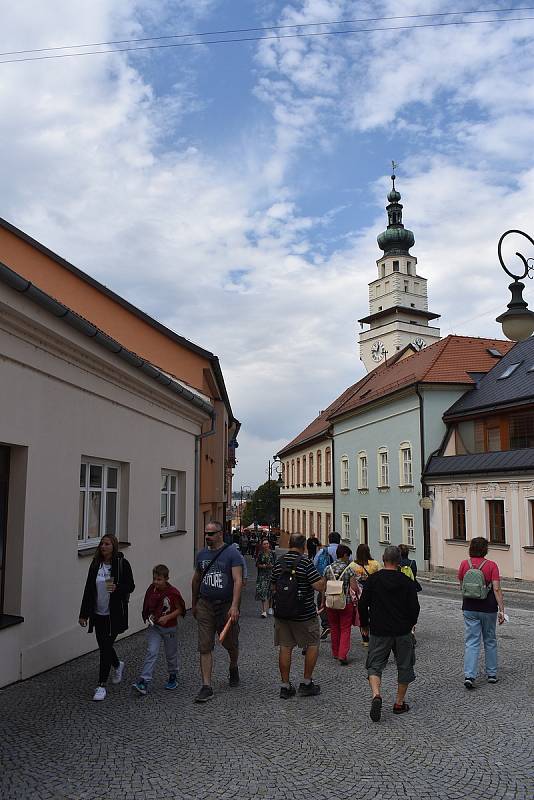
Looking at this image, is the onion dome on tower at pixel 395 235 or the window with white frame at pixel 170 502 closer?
the window with white frame at pixel 170 502

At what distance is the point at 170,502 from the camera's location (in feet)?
45.3

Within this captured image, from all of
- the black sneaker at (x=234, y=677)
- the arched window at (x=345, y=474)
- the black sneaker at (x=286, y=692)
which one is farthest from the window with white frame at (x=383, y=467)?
the black sneaker at (x=286, y=692)

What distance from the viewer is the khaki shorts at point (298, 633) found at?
6676 millimetres

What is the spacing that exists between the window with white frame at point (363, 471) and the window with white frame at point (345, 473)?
7.43ft

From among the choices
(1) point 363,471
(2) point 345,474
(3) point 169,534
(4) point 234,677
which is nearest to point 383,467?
(1) point 363,471

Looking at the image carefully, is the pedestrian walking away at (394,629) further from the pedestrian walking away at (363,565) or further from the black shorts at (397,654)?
the pedestrian walking away at (363,565)

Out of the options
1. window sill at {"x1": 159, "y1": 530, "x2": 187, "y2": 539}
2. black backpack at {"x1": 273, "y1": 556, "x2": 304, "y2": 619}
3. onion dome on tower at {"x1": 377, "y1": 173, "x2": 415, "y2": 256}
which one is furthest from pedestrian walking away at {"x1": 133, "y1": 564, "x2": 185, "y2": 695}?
onion dome on tower at {"x1": 377, "y1": 173, "x2": 415, "y2": 256}

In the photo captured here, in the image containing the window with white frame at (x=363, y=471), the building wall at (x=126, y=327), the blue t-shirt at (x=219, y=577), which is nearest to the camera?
the blue t-shirt at (x=219, y=577)

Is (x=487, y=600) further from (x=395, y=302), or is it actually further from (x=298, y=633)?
(x=395, y=302)

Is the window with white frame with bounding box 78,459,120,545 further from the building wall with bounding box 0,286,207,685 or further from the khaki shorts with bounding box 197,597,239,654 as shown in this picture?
the khaki shorts with bounding box 197,597,239,654

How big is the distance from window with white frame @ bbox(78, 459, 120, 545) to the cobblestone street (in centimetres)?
195

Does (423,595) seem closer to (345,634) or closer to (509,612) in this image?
(509,612)

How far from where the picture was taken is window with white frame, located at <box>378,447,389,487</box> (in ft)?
113

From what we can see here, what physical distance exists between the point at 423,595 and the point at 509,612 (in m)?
3.85
